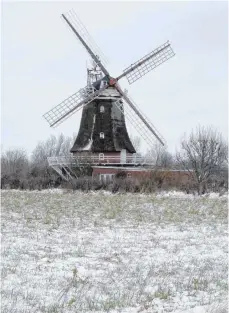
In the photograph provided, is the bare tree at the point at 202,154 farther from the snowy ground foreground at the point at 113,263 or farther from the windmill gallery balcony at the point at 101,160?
the snowy ground foreground at the point at 113,263

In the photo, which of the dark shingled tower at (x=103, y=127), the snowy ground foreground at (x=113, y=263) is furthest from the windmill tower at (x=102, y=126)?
the snowy ground foreground at (x=113, y=263)

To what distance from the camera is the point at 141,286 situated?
19.3 ft

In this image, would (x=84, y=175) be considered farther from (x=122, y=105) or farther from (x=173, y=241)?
(x=173, y=241)

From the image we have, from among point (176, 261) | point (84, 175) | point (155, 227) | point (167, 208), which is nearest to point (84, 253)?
point (176, 261)

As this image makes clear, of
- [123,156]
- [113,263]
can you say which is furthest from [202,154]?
[113,263]

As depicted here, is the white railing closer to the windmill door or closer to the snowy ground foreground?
the windmill door

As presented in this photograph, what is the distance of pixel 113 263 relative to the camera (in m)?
7.28

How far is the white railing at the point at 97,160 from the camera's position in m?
31.5

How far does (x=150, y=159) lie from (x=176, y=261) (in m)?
→ 25.3

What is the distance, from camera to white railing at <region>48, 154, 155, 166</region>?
103 feet

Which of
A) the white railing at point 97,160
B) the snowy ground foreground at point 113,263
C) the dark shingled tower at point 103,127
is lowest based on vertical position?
the snowy ground foreground at point 113,263

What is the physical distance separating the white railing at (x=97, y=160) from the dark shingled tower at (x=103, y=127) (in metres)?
0.49

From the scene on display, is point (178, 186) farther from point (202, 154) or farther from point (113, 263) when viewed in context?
point (113, 263)

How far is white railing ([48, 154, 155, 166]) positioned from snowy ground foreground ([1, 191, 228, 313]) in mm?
18270
